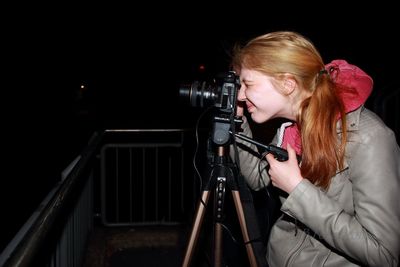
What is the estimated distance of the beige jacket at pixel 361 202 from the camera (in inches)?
47.4

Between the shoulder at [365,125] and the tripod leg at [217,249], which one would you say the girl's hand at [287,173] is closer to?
the shoulder at [365,125]

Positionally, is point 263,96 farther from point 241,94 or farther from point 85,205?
point 85,205

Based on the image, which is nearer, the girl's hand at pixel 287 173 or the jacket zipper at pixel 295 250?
the girl's hand at pixel 287 173

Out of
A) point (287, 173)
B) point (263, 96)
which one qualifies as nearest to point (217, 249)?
point (287, 173)

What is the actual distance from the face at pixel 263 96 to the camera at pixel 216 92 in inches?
2.3

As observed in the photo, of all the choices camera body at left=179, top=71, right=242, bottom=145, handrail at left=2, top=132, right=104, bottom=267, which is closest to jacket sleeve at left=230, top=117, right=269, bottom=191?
camera body at left=179, top=71, right=242, bottom=145

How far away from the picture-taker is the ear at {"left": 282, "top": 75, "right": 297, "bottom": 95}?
4.71ft

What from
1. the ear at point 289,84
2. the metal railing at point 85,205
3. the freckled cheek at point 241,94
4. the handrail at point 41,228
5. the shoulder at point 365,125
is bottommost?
the metal railing at point 85,205

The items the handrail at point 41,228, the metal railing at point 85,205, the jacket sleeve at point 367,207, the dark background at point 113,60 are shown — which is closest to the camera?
the handrail at point 41,228

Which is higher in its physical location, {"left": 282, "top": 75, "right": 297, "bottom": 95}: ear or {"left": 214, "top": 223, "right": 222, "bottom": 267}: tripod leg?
{"left": 282, "top": 75, "right": 297, "bottom": 95}: ear

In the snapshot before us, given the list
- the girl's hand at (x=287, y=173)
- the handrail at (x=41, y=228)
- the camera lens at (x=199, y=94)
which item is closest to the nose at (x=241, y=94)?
the camera lens at (x=199, y=94)

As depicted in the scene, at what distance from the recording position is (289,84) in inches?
57.2

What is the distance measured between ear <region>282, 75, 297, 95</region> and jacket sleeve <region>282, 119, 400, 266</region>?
326mm

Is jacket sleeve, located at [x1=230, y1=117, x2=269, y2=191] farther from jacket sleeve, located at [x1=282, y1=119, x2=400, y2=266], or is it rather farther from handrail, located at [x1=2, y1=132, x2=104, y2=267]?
handrail, located at [x1=2, y1=132, x2=104, y2=267]
